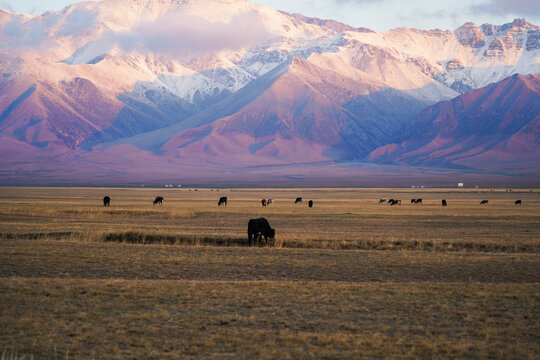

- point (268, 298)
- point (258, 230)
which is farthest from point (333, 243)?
point (268, 298)

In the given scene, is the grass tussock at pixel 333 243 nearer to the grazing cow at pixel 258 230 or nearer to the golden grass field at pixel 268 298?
the golden grass field at pixel 268 298

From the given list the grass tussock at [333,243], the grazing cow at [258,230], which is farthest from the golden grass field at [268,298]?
the grazing cow at [258,230]

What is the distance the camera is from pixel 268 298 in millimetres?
15695

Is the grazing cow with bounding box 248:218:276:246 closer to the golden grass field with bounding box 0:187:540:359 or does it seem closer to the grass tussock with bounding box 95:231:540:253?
the grass tussock with bounding box 95:231:540:253

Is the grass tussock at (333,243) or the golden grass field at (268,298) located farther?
the grass tussock at (333,243)

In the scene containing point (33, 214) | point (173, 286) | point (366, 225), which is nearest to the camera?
point (173, 286)

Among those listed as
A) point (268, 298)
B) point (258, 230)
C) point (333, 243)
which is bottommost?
point (268, 298)

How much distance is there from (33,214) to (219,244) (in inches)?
913

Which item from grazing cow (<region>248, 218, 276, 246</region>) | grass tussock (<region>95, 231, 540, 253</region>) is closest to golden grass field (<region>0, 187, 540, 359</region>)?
→ grass tussock (<region>95, 231, 540, 253</region>)

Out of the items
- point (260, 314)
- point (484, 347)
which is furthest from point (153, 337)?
point (484, 347)

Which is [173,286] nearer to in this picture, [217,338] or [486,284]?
[217,338]

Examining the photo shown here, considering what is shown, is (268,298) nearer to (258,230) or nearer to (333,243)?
(258,230)

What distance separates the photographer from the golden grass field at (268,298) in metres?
11.8

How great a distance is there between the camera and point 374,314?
1424cm
